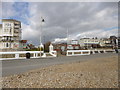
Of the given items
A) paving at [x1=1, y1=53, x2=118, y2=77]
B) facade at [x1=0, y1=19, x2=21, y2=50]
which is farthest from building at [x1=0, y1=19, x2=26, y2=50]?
paving at [x1=1, y1=53, x2=118, y2=77]

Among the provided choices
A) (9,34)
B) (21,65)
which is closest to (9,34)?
(9,34)

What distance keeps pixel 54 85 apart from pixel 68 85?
21.3 inches

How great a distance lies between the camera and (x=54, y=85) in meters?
3.81

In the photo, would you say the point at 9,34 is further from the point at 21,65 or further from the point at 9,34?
the point at 21,65

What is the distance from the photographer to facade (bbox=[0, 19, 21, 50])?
1437 inches

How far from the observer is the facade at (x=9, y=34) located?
120ft

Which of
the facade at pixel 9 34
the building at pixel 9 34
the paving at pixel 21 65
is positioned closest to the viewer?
the paving at pixel 21 65

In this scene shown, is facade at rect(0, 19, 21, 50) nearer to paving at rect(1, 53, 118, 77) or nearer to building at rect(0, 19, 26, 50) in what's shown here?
building at rect(0, 19, 26, 50)

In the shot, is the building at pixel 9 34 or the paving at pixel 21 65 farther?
the building at pixel 9 34

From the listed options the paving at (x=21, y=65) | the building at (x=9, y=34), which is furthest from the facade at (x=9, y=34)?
the paving at (x=21, y=65)

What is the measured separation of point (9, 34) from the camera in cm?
3941

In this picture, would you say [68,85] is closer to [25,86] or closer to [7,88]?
[25,86]

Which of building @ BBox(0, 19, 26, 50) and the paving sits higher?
building @ BBox(0, 19, 26, 50)

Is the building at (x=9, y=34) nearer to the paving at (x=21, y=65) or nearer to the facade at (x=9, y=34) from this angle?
the facade at (x=9, y=34)
